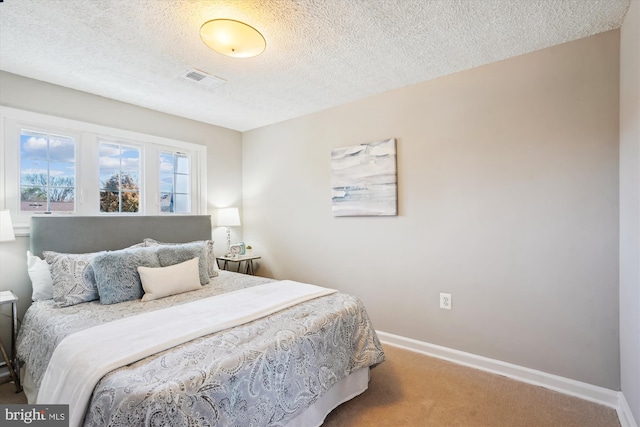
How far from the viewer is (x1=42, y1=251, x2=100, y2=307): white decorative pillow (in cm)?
209

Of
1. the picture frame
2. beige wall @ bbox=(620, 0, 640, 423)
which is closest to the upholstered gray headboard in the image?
the picture frame

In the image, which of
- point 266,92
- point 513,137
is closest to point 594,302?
point 513,137

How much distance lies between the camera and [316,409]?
167 cm

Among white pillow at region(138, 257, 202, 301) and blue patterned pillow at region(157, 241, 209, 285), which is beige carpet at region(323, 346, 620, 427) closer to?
white pillow at region(138, 257, 202, 301)

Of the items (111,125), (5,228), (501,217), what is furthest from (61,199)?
(501,217)

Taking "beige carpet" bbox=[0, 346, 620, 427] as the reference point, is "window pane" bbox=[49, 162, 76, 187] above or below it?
above

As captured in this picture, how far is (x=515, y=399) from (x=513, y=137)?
179cm

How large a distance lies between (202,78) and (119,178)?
4.67ft

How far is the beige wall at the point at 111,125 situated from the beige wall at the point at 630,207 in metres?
3.66

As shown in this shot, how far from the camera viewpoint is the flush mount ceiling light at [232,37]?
64.6 inches

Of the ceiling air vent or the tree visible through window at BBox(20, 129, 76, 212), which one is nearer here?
the ceiling air vent

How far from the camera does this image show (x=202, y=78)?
2.52 metres

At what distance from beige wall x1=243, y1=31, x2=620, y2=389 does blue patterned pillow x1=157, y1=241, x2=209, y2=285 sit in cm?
125

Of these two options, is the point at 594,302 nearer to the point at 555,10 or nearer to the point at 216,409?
the point at 555,10
